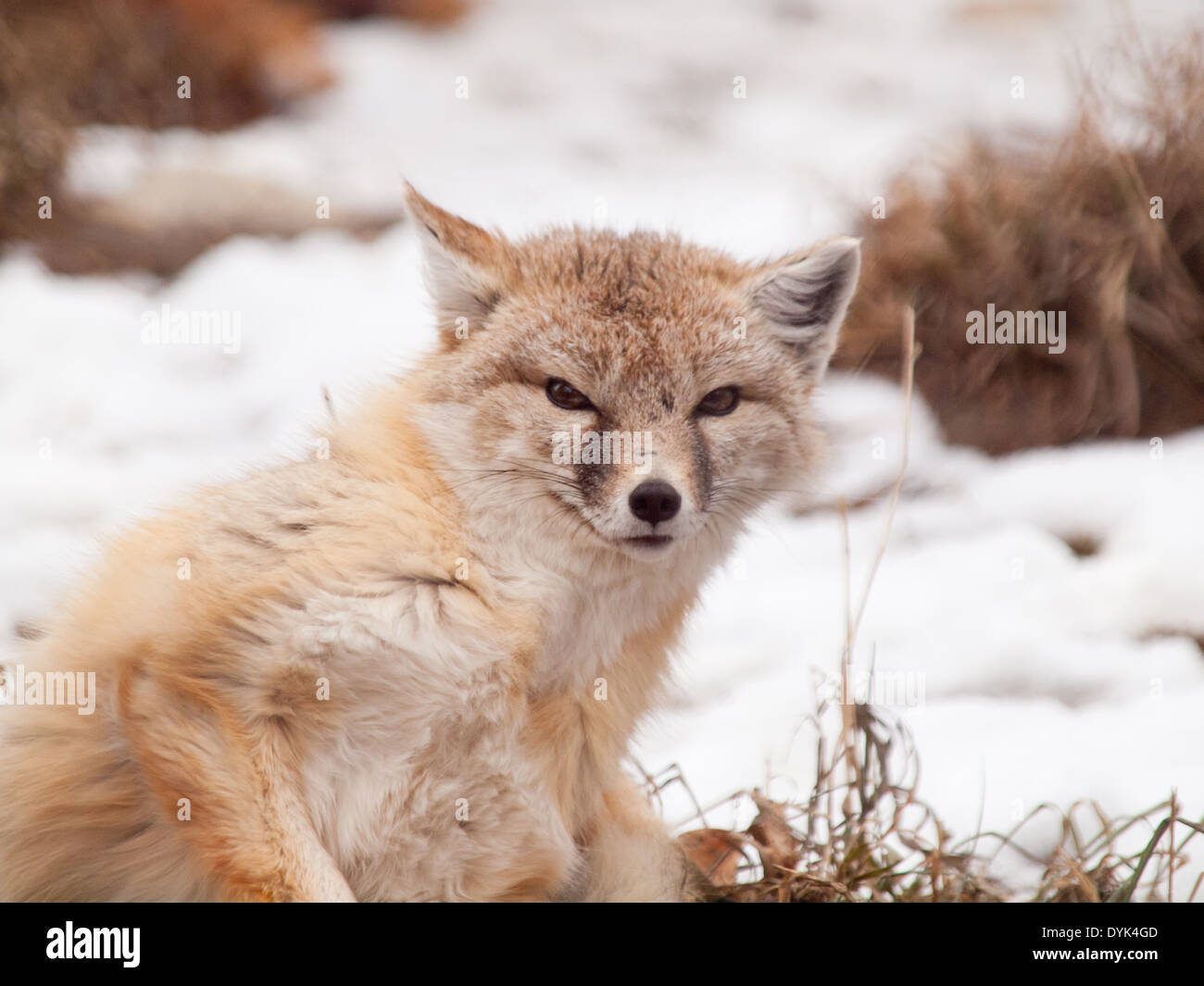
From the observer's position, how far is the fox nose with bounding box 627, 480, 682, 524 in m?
2.31

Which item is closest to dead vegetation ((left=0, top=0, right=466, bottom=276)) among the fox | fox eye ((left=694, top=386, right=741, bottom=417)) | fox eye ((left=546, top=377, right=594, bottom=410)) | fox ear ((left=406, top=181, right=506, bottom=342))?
fox ear ((left=406, top=181, right=506, bottom=342))

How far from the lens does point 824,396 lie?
4.27 m

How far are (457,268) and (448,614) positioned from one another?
2.76 ft

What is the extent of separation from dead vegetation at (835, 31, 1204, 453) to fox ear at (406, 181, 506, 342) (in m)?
3.00

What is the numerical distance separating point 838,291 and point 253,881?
184 cm

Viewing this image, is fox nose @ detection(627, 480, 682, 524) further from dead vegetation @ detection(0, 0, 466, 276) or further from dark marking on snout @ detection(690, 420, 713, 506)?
dead vegetation @ detection(0, 0, 466, 276)

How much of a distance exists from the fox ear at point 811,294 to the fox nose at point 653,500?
700 mm

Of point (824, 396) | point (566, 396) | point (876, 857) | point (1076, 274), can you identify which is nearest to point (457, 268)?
point (566, 396)

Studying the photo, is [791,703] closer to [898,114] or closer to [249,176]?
[249,176]

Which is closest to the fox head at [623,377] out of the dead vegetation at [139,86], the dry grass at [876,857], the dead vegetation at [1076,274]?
the dry grass at [876,857]

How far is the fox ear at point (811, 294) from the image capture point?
2777mm

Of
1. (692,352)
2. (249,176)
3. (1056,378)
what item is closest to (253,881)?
(692,352)

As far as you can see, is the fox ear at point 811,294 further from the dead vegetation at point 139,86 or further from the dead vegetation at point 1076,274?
the dead vegetation at point 139,86

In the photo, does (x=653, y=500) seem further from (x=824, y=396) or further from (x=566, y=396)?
(x=824, y=396)
